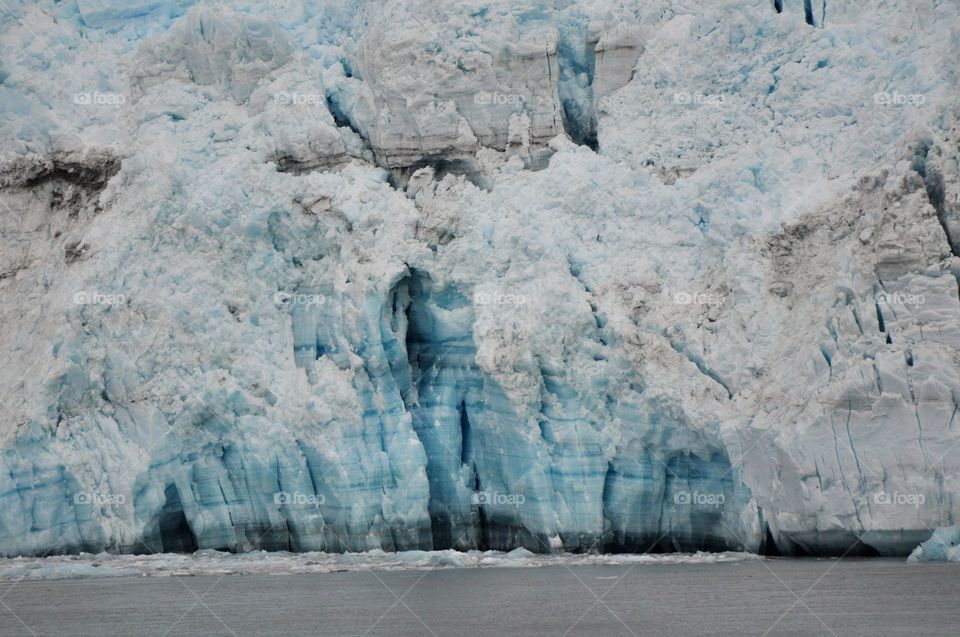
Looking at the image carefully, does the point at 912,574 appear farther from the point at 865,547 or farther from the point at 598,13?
the point at 598,13

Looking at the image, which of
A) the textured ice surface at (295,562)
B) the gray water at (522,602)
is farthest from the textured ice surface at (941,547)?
the textured ice surface at (295,562)

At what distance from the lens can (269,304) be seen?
16219 mm

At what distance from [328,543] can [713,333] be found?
5.57m

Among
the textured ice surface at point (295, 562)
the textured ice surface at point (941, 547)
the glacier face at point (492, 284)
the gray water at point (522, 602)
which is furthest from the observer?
the textured ice surface at point (295, 562)

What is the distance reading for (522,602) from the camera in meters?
11.7

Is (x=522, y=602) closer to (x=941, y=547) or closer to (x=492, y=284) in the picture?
(x=941, y=547)

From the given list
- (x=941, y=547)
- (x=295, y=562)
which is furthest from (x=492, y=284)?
(x=941, y=547)

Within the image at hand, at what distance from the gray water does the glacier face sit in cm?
120

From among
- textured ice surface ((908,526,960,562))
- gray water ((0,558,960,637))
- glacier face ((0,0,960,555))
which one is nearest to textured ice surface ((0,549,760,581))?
gray water ((0,558,960,637))

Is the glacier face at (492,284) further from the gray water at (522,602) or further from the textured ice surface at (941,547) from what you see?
the gray water at (522,602)

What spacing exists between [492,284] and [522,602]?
5.32 metres

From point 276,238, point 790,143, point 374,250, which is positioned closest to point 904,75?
point 790,143

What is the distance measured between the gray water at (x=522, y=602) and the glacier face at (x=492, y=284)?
1.20 m

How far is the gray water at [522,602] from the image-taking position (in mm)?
10148
